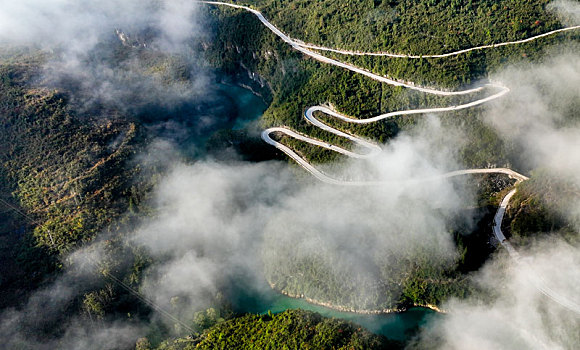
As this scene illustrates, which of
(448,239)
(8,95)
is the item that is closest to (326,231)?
(448,239)

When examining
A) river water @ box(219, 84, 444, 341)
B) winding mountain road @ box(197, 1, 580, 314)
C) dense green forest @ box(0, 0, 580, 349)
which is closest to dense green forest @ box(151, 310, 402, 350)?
dense green forest @ box(0, 0, 580, 349)

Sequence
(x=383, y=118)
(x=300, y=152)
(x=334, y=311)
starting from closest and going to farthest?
(x=334, y=311), (x=383, y=118), (x=300, y=152)

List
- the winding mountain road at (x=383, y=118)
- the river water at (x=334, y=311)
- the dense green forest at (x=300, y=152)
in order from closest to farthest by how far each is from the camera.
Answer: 1. the river water at (x=334, y=311)
2. the dense green forest at (x=300, y=152)
3. the winding mountain road at (x=383, y=118)

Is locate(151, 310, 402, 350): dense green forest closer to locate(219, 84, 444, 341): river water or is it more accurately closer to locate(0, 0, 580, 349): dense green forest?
Result: locate(0, 0, 580, 349): dense green forest

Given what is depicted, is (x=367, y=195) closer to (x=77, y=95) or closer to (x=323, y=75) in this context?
(x=323, y=75)

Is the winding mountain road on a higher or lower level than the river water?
higher

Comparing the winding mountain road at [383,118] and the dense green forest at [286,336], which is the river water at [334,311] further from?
the winding mountain road at [383,118]

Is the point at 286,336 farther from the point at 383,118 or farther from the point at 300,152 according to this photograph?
the point at 383,118

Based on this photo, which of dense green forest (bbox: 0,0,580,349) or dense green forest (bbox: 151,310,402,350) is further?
dense green forest (bbox: 0,0,580,349)

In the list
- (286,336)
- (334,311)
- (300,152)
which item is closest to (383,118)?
(300,152)

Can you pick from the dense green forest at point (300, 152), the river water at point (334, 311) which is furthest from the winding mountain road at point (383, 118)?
the river water at point (334, 311)

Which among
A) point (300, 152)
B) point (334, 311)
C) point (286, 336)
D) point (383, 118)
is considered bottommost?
point (334, 311)
